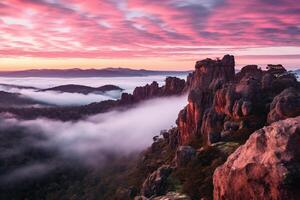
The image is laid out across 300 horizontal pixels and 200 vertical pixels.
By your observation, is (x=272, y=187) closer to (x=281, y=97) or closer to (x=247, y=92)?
(x=281, y=97)

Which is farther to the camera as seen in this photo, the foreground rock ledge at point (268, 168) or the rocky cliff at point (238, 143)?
the rocky cliff at point (238, 143)

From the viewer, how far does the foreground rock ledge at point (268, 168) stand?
31969mm

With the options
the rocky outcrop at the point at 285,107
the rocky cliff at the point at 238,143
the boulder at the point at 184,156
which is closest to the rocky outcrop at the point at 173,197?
the rocky cliff at the point at 238,143

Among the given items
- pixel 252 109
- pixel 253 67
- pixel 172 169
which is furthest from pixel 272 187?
pixel 253 67

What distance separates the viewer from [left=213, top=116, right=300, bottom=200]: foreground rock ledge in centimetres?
3197

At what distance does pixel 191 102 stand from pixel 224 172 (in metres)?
111

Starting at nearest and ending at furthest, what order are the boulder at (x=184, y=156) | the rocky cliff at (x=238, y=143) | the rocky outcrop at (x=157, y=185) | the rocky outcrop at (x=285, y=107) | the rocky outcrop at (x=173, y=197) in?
the rocky cliff at (x=238, y=143) → the rocky outcrop at (x=173, y=197) → the rocky outcrop at (x=157, y=185) → the rocky outcrop at (x=285, y=107) → the boulder at (x=184, y=156)

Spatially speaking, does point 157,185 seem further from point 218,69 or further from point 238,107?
point 218,69

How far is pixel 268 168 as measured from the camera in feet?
108

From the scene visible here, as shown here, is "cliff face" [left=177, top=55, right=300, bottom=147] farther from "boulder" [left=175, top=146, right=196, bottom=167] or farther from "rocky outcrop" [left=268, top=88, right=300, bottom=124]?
"boulder" [left=175, top=146, right=196, bottom=167]

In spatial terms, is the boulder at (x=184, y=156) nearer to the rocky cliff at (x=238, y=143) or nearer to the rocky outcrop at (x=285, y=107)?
the rocky cliff at (x=238, y=143)

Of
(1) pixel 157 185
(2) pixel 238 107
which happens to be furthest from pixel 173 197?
(2) pixel 238 107

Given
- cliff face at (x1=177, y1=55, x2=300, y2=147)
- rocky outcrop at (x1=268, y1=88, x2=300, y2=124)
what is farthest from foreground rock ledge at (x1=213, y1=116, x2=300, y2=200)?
rocky outcrop at (x1=268, y1=88, x2=300, y2=124)

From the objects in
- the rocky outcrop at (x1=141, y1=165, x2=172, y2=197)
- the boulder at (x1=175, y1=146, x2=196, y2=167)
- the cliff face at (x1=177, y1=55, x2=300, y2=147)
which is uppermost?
the cliff face at (x1=177, y1=55, x2=300, y2=147)
